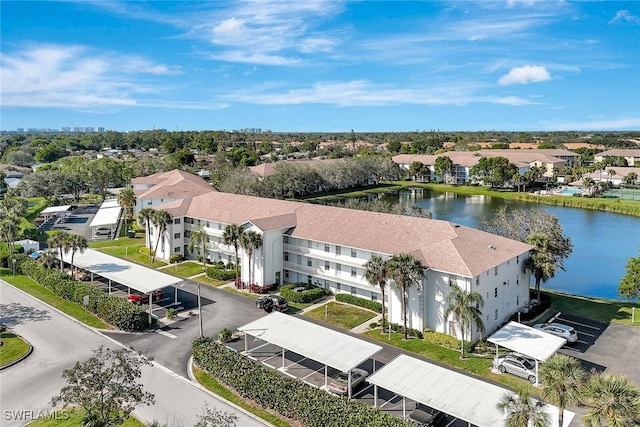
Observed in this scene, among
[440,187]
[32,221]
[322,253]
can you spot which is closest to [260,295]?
[322,253]

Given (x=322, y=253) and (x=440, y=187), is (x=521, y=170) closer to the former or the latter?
(x=440, y=187)

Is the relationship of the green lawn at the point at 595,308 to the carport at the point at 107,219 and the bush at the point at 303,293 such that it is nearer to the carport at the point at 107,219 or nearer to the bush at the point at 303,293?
the bush at the point at 303,293

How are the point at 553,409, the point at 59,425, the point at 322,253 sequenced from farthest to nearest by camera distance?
the point at 322,253
the point at 59,425
the point at 553,409

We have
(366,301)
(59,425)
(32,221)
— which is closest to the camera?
(59,425)

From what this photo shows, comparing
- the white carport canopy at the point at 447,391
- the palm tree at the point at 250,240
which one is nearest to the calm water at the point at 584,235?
the white carport canopy at the point at 447,391

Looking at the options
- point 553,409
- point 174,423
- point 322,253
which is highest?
point 322,253

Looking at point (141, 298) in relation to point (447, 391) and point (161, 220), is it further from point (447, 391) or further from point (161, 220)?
point (447, 391)

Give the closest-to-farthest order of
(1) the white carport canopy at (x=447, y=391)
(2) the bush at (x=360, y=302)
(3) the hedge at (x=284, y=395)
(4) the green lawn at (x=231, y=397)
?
(1) the white carport canopy at (x=447, y=391)
(3) the hedge at (x=284, y=395)
(4) the green lawn at (x=231, y=397)
(2) the bush at (x=360, y=302)

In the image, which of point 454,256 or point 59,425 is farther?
point 454,256

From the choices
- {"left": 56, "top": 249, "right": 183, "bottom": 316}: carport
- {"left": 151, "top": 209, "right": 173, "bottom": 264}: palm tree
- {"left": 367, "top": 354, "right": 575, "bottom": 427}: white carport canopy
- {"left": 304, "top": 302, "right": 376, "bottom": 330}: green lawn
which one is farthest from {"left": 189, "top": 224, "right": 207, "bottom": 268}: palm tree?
{"left": 367, "top": 354, "right": 575, "bottom": 427}: white carport canopy
